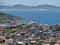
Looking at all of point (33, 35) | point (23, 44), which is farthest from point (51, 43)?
point (33, 35)

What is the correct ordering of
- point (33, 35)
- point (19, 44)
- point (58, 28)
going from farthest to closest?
point (58, 28), point (33, 35), point (19, 44)

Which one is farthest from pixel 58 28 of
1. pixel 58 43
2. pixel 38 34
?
pixel 58 43

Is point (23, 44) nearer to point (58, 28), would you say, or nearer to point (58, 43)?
point (58, 43)

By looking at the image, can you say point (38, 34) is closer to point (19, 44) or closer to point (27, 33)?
point (27, 33)

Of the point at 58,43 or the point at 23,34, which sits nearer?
the point at 58,43

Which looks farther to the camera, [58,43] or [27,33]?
[27,33]

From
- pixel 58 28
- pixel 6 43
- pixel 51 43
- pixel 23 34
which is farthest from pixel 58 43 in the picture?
pixel 58 28

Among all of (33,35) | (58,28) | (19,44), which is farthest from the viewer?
(58,28)
